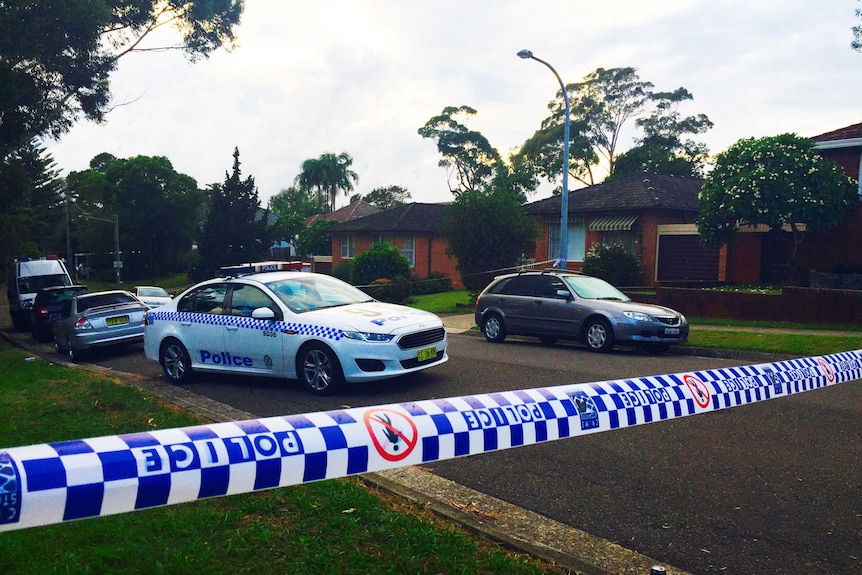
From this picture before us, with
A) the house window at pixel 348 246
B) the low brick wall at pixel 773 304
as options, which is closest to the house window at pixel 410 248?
the house window at pixel 348 246

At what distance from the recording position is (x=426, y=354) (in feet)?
29.2

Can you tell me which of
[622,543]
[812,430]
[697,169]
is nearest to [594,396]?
[622,543]

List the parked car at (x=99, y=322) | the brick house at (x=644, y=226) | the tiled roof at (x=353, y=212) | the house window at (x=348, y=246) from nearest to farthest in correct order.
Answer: the parked car at (x=99, y=322), the brick house at (x=644, y=226), the house window at (x=348, y=246), the tiled roof at (x=353, y=212)

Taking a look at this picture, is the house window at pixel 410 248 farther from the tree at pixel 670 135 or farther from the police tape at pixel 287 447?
the police tape at pixel 287 447

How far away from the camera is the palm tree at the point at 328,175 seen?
74375mm

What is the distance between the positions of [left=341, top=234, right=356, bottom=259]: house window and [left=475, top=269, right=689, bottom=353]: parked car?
26.1 metres

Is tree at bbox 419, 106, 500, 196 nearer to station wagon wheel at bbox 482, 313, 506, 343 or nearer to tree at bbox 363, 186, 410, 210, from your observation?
tree at bbox 363, 186, 410, 210

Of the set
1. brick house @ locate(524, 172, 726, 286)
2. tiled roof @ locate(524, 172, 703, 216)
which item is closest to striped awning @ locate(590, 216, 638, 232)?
brick house @ locate(524, 172, 726, 286)

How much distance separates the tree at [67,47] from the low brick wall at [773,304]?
1559cm

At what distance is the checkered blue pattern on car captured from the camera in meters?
8.51

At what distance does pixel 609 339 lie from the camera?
12305 mm

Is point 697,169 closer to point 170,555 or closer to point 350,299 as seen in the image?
point 350,299

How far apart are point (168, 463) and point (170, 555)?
171 centimetres

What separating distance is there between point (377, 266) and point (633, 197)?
1090cm
